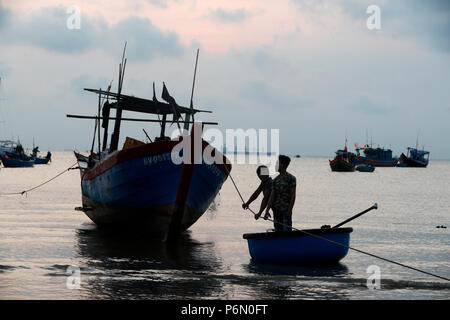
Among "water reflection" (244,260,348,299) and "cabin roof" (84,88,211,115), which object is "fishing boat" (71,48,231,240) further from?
"water reflection" (244,260,348,299)

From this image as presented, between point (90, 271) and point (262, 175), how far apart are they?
396 centimetres

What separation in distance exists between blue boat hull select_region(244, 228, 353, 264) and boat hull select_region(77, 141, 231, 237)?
4014 millimetres

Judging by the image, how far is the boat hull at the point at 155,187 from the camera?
16266mm

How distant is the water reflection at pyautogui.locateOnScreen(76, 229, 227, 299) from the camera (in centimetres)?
1008

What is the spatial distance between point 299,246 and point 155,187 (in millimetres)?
5450

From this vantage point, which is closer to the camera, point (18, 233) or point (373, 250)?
point (373, 250)

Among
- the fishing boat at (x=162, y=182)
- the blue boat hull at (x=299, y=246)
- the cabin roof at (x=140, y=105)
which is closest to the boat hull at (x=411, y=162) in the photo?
the cabin roof at (x=140, y=105)

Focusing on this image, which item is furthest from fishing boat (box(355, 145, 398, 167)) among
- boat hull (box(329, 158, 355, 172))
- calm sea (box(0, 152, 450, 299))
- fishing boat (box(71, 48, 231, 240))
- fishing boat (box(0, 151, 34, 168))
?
fishing boat (box(71, 48, 231, 240))

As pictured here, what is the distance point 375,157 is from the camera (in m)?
142

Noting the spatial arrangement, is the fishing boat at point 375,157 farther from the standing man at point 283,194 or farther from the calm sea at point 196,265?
the standing man at point 283,194
